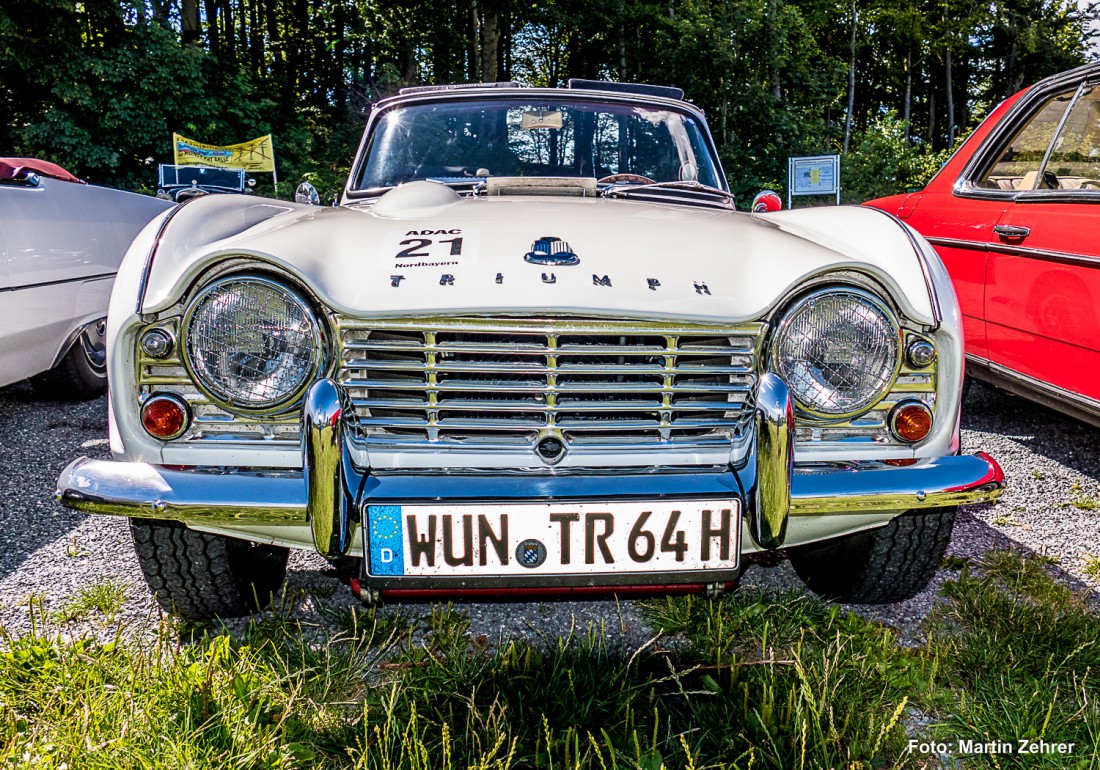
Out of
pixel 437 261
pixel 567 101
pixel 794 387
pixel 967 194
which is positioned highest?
pixel 567 101

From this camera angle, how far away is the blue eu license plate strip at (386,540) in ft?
5.31

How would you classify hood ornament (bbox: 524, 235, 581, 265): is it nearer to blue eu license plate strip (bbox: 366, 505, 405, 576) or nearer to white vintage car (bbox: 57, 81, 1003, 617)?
white vintage car (bbox: 57, 81, 1003, 617)

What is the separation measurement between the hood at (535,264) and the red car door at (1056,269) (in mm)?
1209

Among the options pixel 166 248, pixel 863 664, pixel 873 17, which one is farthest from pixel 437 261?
pixel 873 17

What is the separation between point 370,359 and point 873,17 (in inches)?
1022

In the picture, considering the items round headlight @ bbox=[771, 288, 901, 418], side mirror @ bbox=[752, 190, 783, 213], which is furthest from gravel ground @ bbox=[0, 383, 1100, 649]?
side mirror @ bbox=[752, 190, 783, 213]

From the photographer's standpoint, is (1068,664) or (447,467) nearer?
(447,467)

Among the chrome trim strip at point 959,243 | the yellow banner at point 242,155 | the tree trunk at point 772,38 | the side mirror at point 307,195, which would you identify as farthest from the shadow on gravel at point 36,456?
the tree trunk at point 772,38

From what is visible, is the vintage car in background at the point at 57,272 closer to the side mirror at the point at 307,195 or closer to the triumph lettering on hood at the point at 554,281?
the side mirror at the point at 307,195

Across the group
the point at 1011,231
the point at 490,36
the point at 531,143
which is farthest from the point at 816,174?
the point at 490,36

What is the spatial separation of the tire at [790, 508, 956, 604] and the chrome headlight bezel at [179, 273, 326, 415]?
132cm

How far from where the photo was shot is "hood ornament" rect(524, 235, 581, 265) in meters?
1.86

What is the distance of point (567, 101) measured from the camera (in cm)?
318

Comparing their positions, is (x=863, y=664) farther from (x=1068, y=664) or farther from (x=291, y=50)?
(x=291, y=50)
